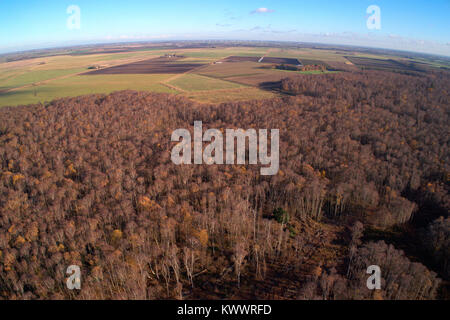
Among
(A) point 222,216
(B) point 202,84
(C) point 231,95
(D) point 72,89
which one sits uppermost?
(B) point 202,84

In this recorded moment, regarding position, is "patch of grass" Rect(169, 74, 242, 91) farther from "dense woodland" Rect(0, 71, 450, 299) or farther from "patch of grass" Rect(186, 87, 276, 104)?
"dense woodland" Rect(0, 71, 450, 299)

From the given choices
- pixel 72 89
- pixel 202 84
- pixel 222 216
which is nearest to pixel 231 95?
pixel 202 84

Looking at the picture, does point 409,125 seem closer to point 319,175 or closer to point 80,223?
point 319,175

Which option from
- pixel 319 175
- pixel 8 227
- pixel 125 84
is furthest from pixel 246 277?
pixel 125 84

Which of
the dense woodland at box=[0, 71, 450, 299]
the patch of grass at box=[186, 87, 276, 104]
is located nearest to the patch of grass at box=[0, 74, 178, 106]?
the patch of grass at box=[186, 87, 276, 104]

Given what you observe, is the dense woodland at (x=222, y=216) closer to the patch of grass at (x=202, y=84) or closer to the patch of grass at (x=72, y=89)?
the patch of grass at (x=72, y=89)

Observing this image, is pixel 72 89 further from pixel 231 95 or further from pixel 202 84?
pixel 231 95

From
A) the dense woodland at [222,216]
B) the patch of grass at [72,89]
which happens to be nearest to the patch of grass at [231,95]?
the patch of grass at [72,89]

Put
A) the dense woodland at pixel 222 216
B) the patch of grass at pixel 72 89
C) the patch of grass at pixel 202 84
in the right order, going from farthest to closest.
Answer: the patch of grass at pixel 202 84 < the patch of grass at pixel 72 89 < the dense woodland at pixel 222 216
